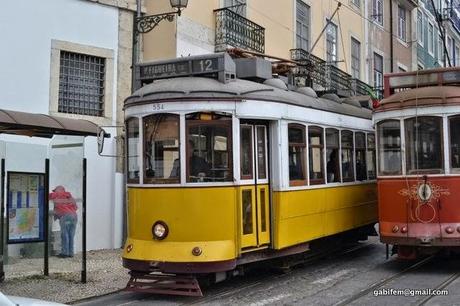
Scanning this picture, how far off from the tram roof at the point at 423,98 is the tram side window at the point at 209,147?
11.1ft

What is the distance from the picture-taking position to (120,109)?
1356cm

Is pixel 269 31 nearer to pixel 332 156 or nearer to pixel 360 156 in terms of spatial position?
pixel 360 156

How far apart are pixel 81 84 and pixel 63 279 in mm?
4937

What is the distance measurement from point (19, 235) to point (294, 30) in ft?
41.8

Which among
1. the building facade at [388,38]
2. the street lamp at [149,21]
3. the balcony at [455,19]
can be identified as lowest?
the street lamp at [149,21]

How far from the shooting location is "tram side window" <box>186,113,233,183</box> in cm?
838

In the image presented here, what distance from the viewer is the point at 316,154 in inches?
402

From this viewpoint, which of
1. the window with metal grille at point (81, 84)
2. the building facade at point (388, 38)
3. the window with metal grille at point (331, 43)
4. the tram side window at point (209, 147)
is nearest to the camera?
the tram side window at point (209, 147)

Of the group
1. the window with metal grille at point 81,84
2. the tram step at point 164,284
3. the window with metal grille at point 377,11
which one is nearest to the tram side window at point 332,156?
the tram step at point 164,284

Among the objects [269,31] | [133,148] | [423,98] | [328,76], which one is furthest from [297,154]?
[328,76]

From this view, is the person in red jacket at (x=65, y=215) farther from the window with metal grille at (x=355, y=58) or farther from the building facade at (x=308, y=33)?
the window with metal grille at (x=355, y=58)

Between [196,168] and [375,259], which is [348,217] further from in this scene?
[196,168]

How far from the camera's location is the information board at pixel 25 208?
31.5 ft

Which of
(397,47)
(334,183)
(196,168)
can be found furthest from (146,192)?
(397,47)
